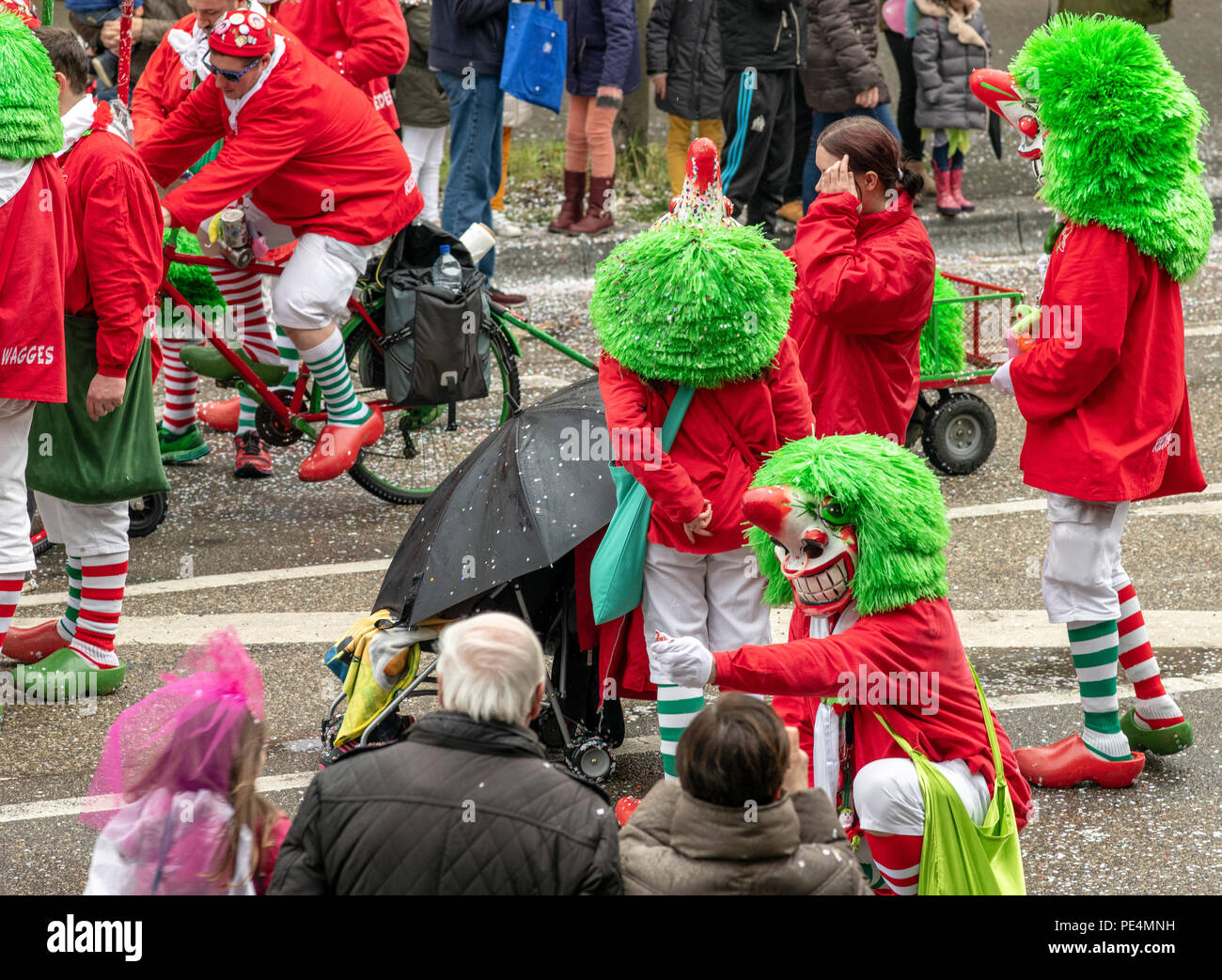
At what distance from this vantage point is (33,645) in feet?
17.7

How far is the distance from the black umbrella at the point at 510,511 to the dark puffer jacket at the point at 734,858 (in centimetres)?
161

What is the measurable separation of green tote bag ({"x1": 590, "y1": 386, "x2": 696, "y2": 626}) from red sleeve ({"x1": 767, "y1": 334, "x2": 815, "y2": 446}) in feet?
0.81

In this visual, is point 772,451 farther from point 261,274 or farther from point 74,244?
point 261,274

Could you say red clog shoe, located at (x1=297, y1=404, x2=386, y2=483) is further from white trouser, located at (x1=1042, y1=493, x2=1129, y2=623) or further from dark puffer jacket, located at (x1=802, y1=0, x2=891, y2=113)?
dark puffer jacket, located at (x1=802, y1=0, x2=891, y2=113)

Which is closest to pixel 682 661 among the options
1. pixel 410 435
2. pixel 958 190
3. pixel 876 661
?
pixel 876 661

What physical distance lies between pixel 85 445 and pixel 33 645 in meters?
0.75

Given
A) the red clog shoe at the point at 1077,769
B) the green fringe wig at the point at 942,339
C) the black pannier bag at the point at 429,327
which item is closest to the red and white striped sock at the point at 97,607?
the black pannier bag at the point at 429,327

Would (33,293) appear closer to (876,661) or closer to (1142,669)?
(876,661)

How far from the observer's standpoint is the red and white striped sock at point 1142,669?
468 cm

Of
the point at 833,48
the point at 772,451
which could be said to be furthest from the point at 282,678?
the point at 833,48

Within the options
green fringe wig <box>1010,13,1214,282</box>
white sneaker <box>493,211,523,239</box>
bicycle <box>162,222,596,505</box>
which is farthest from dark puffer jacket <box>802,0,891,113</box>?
green fringe wig <box>1010,13,1214,282</box>

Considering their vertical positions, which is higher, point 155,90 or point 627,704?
point 155,90
